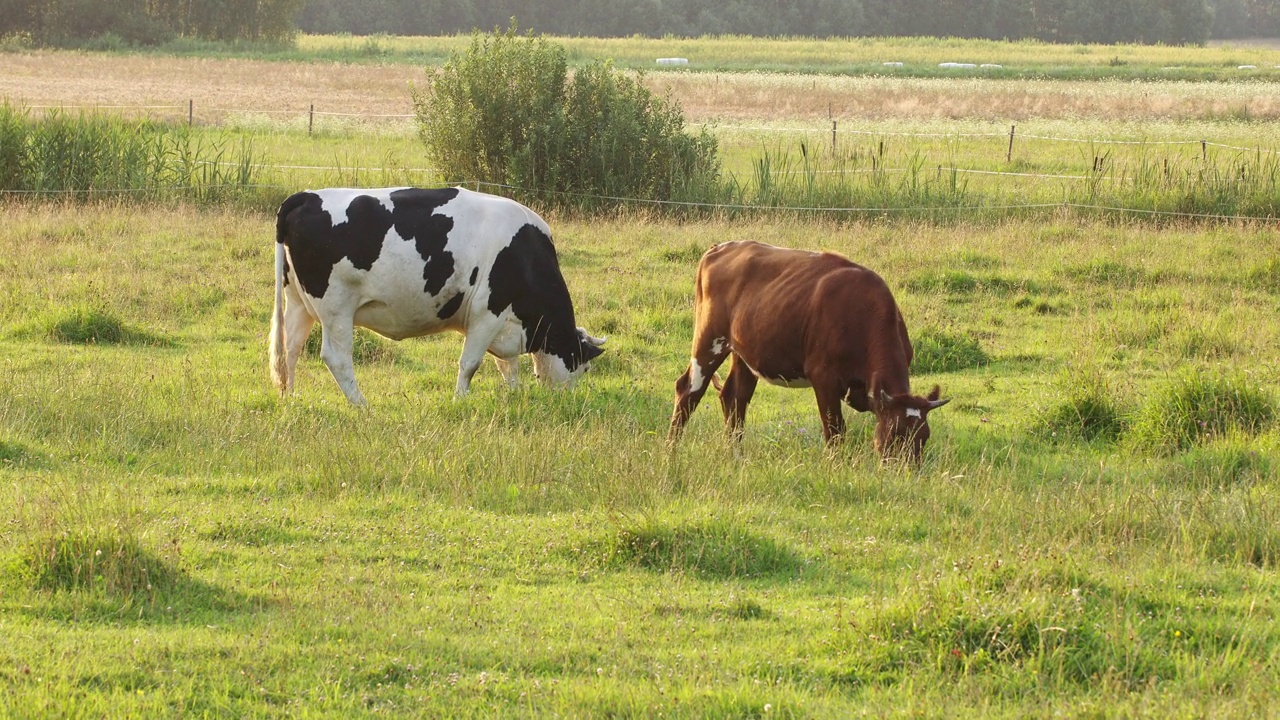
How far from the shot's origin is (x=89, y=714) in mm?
4676

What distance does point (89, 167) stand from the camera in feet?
63.3

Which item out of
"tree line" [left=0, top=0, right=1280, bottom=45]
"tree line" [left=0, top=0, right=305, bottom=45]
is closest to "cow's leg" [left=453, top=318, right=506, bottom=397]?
"tree line" [left=0, top=0, right=305, bottom=45]

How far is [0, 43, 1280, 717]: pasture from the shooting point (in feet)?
16.7

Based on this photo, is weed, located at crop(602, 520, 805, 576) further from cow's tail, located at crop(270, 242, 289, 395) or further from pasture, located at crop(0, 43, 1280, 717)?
cow's tail, located at crop(270, 242, 289, 395)

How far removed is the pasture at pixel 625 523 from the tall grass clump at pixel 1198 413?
0.03 m

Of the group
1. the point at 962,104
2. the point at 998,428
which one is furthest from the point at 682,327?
the point at 962,104

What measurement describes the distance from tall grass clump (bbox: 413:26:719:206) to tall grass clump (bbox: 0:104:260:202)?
3.38 meters

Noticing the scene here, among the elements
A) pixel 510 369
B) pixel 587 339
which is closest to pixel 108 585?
pixel 510 369

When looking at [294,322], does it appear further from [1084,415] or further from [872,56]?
[872,56]

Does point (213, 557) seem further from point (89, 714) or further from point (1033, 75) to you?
point (1033, 75)

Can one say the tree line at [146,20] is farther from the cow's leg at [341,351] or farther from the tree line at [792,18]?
the cow's leg at [341,351]

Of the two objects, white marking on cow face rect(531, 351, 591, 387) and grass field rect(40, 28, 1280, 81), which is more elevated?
grass field rect(40, 28, 1280, 81)

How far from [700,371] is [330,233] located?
3.06m

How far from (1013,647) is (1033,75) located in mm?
65907
